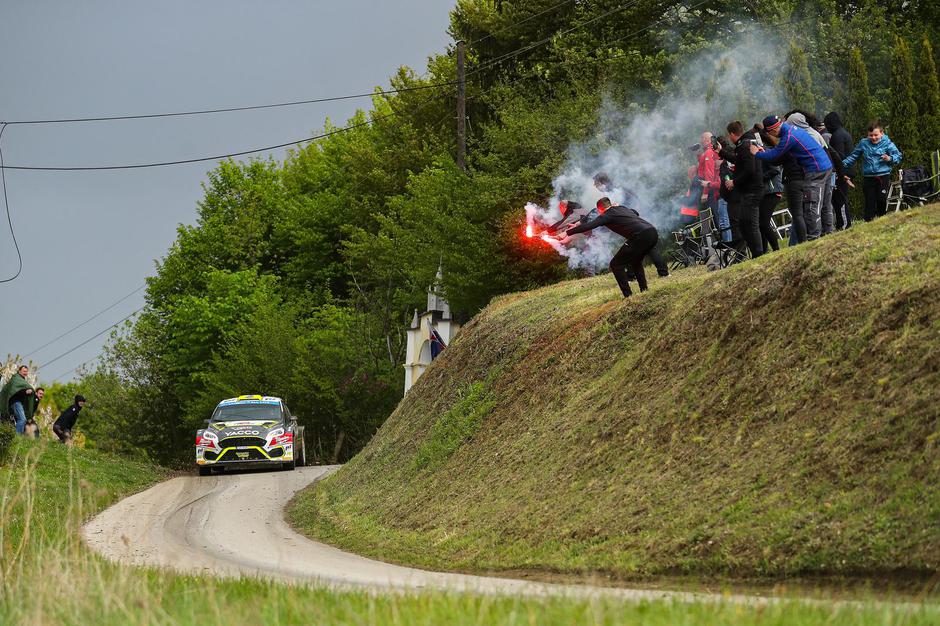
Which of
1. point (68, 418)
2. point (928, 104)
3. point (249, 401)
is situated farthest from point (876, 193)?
point (68, 418)

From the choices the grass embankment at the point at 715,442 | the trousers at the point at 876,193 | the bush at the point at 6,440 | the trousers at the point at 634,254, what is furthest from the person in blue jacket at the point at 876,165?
the bush at the point at 6,440

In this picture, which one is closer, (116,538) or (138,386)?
(116,538)

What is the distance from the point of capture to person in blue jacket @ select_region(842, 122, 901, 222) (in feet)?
62.0

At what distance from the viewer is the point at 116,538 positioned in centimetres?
1791

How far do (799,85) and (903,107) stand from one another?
439 cm

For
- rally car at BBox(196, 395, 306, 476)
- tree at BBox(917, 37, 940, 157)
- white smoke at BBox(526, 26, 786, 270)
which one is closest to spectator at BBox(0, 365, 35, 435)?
rally car at BBox(196, 395, 306, 476)

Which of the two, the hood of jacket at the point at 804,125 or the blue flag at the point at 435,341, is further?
the blue flag at the point at 435,341

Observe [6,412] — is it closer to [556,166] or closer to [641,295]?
[556,166]

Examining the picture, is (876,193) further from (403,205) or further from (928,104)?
(403,205)

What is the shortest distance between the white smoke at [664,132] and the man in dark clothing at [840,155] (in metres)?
6.92

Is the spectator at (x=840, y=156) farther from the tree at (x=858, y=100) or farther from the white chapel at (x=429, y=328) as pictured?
the white chapel at (x=429, y=328)

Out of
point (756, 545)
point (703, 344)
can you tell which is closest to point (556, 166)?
point (703, 344)

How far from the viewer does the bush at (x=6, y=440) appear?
25.5 m

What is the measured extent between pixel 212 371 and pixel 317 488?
38.3m
